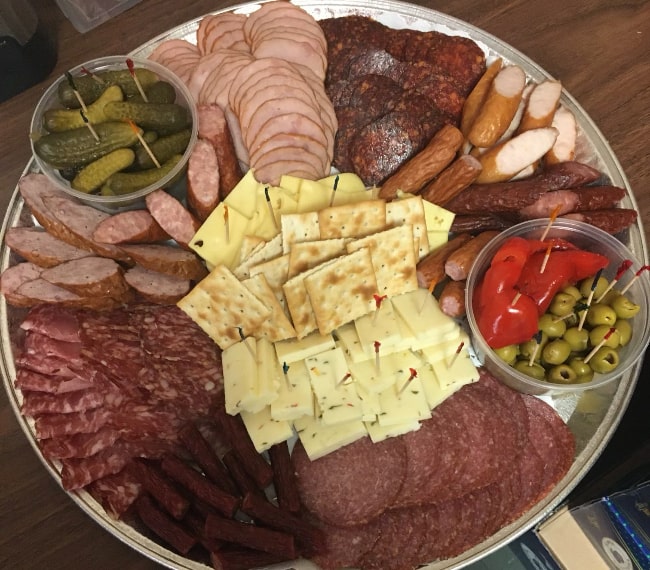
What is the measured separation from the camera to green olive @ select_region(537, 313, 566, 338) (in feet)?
4.55

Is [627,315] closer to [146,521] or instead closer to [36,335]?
[146,521]

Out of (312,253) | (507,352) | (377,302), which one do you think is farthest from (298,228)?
(507,352)

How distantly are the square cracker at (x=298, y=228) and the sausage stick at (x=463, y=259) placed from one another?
35cm

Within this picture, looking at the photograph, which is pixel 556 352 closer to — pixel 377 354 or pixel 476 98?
pixel 377 354

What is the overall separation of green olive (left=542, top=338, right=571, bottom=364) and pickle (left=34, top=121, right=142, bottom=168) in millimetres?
1162

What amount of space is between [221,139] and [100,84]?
0.37 m

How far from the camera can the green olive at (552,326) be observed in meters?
1.39

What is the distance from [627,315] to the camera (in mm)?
1380

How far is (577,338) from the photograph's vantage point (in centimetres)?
138

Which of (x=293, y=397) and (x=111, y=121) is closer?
(x=293, y=397)

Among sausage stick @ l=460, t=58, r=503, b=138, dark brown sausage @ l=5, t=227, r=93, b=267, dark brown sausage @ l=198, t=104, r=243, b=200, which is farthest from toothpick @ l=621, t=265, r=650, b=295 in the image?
dark brown sausage @ l=5, t=227, r=93, b=267

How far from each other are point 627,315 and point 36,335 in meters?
1.47

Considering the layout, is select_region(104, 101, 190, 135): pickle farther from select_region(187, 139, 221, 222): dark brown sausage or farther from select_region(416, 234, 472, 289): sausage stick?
select_region(416, 234, 472, 289): sausage stick

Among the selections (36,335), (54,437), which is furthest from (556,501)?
(36,335)
